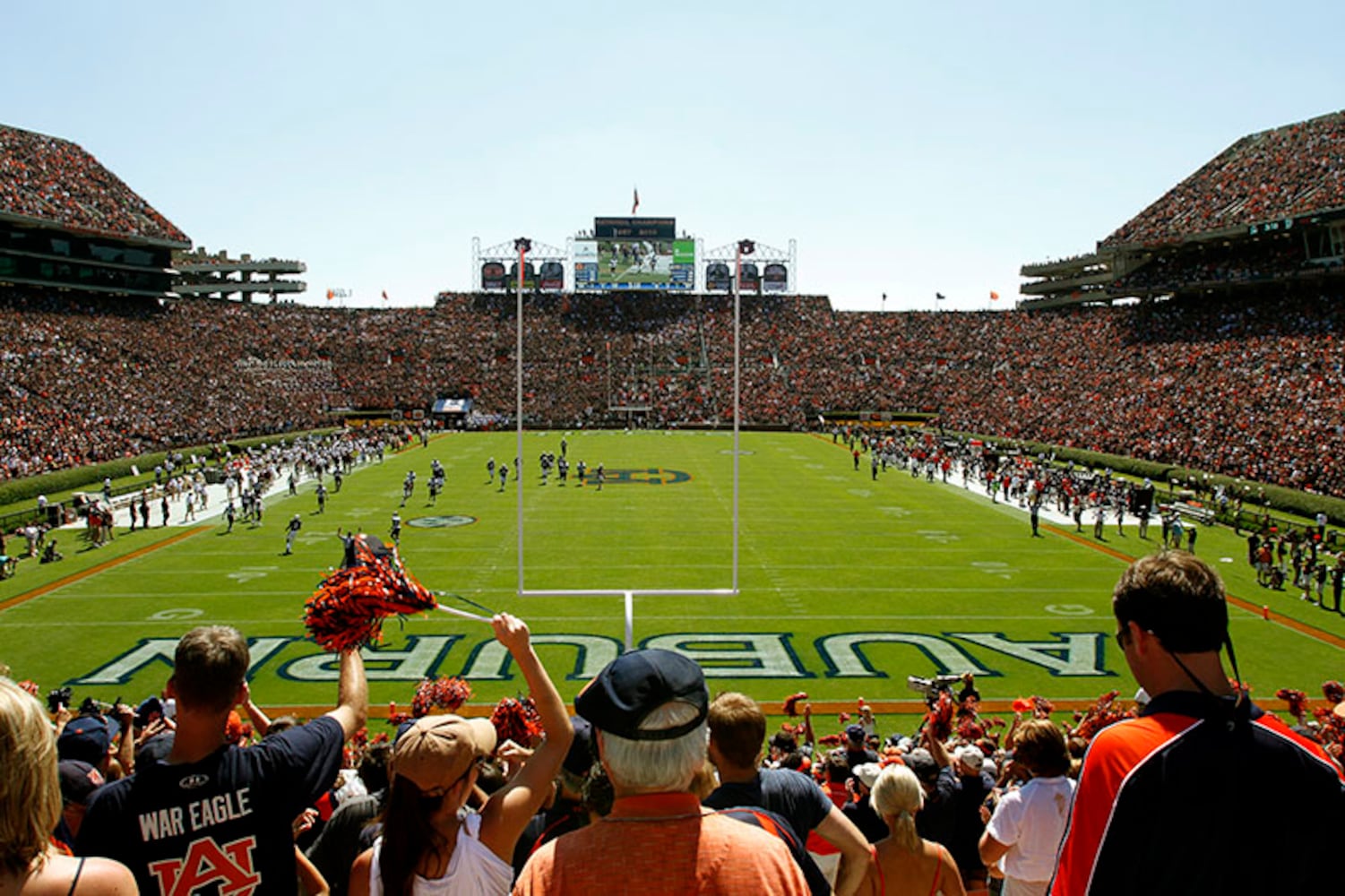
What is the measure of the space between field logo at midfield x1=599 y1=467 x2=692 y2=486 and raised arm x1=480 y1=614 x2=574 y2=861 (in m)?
32.3

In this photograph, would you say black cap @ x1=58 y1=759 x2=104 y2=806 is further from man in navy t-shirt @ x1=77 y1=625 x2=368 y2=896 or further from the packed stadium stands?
the packed stadium stands

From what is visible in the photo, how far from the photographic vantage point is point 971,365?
6881 cm

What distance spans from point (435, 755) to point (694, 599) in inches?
655

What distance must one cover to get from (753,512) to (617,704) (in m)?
26.9

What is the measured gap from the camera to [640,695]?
2117 mm

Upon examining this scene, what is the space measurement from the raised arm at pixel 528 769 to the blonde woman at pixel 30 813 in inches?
42.5

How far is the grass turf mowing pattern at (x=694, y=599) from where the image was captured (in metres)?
14.5

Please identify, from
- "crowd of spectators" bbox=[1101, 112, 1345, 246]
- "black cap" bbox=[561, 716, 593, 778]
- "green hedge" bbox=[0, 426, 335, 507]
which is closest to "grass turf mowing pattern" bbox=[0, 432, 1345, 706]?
"green hedge" bbox=[0, 426, 335, 507]

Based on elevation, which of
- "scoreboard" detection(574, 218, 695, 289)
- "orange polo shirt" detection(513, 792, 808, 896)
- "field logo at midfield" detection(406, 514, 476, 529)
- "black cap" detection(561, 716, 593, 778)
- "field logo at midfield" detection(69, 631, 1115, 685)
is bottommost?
"field logo at midfield" detection(69, 631, 1115, 685)

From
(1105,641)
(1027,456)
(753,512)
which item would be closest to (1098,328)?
(1027,456)

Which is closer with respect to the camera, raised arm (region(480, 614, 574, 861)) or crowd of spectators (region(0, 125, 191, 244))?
raised arm (region(480, 614, 574, 861))

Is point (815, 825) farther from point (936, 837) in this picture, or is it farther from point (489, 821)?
point (936, 837)

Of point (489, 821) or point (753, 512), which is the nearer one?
point (489, 821)

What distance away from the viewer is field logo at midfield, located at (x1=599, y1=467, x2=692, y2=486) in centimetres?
3594
